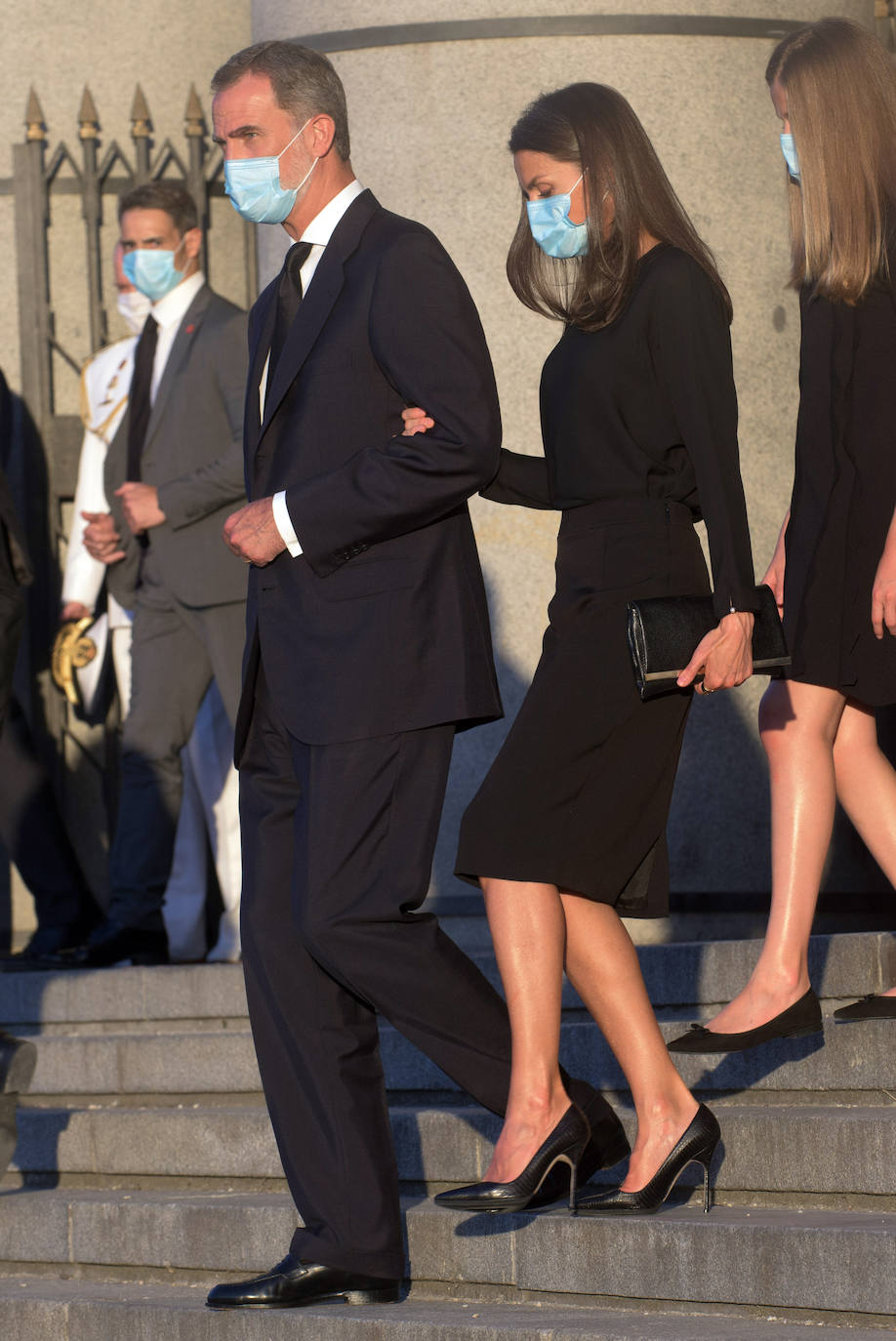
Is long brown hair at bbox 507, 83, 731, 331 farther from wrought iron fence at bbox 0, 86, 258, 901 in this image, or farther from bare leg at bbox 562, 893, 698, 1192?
wrought iron fence at bbox 0, 86, 258, 901

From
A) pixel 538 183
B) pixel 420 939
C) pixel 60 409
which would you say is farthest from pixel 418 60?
pixel 420 939

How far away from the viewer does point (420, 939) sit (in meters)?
3.67

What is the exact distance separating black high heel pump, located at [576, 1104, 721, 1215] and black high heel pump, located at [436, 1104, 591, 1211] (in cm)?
5

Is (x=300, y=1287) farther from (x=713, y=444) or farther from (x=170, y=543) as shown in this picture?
(x=170, y=543)

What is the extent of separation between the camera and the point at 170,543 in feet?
22.2

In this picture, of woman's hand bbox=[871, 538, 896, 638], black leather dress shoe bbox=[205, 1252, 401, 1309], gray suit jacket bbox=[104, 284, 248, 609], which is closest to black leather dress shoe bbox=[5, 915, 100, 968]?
gray suit jacket bbox=[104, 284, 248, 609]

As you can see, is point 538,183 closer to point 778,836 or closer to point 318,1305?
point 778,836

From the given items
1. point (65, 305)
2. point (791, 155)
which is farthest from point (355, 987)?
point (65, 305)

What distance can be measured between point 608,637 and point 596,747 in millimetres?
199

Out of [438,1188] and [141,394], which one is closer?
[438,1188]

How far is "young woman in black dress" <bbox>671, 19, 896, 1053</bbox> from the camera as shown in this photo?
4121mm

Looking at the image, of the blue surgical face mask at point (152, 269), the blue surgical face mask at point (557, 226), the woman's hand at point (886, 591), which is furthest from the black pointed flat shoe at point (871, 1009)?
the blue surgical face mask at point (152, 269)

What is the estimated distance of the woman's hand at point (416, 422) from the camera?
3.71 metres

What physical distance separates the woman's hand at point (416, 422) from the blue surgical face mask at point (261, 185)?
20.5 inches
